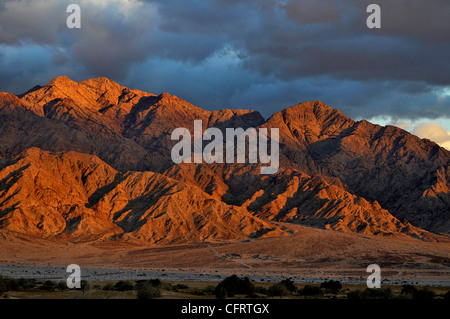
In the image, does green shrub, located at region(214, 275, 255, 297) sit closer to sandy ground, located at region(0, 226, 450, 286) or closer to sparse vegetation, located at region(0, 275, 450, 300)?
sparse vegetation, located at region(0, 275, 450, 300)

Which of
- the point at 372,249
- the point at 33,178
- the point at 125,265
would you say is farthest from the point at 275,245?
the point at 33,178

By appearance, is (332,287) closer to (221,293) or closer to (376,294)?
(376,294)

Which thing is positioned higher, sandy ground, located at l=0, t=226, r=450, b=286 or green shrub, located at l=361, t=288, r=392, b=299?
green shrub, located at l=361, t=288, r=392, b=299

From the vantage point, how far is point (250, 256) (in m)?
138

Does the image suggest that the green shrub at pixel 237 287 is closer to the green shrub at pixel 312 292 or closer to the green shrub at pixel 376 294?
the green shrub at pixel 312 292

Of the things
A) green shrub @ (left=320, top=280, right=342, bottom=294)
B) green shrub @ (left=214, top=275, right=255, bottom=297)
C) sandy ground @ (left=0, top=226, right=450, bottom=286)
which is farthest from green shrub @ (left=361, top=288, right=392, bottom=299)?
sandy ground @ (left=0, top=226, right=450, bottom=286)

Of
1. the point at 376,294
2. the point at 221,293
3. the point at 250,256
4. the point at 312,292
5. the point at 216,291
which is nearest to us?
the point at 221,293

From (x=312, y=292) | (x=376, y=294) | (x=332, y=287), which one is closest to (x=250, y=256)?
(x=332, y=287)

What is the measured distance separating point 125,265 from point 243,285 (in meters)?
68.8

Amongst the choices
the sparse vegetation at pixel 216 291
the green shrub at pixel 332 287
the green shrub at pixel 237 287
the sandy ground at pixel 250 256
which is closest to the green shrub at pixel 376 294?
the sparse vegetation at pixel 216 291

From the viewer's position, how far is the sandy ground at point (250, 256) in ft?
378

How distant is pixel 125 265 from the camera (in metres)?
121

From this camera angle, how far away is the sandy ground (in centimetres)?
11531
